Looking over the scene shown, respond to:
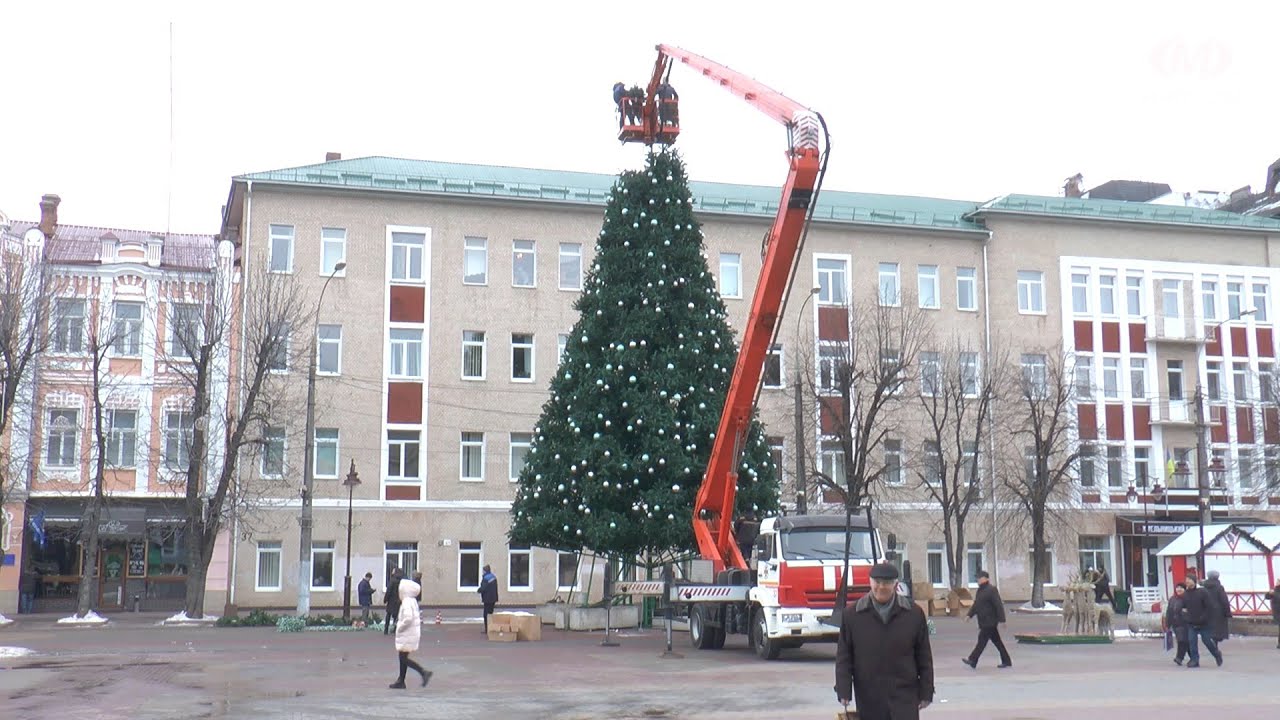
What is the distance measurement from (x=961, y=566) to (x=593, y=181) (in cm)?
2222

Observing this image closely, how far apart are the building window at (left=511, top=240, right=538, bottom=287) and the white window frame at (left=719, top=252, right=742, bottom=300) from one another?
763 centimetres

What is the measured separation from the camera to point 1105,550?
5425 cm

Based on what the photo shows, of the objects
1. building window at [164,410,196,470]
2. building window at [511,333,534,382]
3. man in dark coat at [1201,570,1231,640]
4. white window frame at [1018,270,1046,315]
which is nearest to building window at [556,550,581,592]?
building window at [511,333,534,382]

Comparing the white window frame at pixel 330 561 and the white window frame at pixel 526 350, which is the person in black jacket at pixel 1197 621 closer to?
the white window frame at pixel 526 350

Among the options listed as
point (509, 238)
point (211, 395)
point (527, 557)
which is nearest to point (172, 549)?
point (211, 395)

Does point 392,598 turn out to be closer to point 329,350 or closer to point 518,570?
point 518,570

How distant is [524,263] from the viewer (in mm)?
51219

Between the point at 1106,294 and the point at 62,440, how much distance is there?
4195 cm

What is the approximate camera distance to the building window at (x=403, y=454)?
48.7 m

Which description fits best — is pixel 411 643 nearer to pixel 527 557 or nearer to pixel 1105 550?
pixel 527 557

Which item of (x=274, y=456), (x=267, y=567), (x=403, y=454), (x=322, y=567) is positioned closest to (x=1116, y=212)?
(x=403, y=454)

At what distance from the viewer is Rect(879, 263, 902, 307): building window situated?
53719 millimetres

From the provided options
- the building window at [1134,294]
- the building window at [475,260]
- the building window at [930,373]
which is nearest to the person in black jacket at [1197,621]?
the building window at [930,373]

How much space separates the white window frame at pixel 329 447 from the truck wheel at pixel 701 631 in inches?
913
